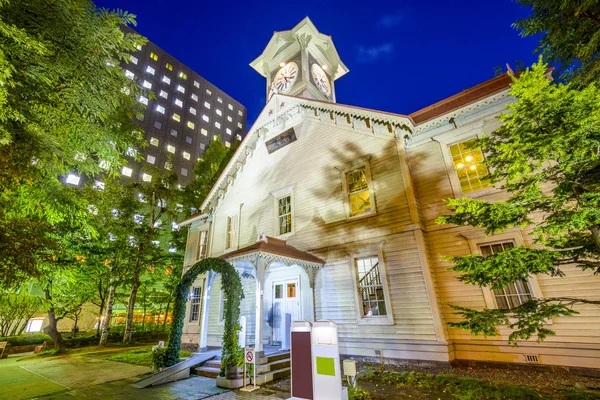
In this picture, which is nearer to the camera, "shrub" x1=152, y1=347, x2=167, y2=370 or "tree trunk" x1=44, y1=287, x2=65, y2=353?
"shrub" x1=152, y1=347, x2=167, y2=370

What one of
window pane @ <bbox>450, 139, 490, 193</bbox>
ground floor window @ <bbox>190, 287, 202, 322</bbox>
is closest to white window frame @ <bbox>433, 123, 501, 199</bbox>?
window pane @ <bbox>450, 139, 490, 193</bbox>

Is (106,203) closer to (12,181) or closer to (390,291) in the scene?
(12,181)

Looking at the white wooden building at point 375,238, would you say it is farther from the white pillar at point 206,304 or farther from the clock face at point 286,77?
the clock face at point 286,77

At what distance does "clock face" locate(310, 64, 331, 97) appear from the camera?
17089mm

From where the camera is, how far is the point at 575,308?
23.0 feet

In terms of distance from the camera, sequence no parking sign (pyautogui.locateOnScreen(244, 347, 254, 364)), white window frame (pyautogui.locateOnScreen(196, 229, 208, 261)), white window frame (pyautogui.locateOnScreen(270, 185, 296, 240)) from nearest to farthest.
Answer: no parking sign (pyautogui.locateOnScreen(244, 347, 254, 364)), white window frame (pyautogui.locateOnScreen(270, 185, 296, 240)), white window frame (pyautogui.locateOnScreen(196, 229, 208, 261))

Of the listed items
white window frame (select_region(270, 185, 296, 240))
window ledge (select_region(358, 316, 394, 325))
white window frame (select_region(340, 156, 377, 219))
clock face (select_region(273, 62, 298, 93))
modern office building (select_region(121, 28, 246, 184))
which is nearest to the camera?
window ledge (select_region(358, 316, 394, 325))

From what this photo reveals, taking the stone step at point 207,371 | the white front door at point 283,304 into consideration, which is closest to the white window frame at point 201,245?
the white front door at point 283,304

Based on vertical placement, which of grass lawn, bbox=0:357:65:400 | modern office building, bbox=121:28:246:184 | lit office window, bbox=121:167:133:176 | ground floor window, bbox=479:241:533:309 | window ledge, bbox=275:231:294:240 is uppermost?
modern office building, bbox=121:28:246:184

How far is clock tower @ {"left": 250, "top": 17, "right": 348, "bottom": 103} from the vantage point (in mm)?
16422

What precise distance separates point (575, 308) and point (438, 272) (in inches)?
127

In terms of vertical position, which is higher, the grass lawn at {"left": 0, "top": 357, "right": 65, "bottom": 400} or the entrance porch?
the entrance porch

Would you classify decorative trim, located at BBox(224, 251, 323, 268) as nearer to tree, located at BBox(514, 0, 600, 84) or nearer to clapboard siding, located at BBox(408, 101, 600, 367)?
clapboard siding, located at BBox(408, 101, 600, 367)

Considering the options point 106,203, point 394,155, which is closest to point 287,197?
point 394,155
